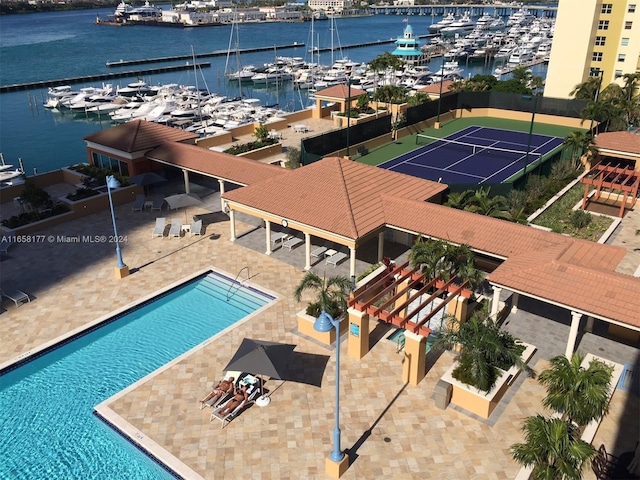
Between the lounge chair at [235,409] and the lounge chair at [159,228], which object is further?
the lounge chair at [159,228]

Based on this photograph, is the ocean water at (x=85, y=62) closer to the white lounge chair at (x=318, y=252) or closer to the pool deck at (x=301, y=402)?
the pool deck at (x=301, y=402)

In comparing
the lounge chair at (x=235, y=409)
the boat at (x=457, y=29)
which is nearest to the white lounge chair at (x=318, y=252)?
the lounge chair at (x=235, y=409)

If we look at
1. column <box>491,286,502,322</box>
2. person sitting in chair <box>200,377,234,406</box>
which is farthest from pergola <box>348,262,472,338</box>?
person sitting in chair <box>200,377,234,406</box>

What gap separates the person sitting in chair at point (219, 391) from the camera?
17.6 m

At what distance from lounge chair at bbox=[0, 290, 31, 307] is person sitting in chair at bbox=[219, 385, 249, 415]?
1209 cm

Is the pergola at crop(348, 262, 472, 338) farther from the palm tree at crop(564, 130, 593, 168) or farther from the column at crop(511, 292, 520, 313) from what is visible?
the palm tree at crop(564, 130, 593, 168)

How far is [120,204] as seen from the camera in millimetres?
34875

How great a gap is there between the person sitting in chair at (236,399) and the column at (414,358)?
18.2 ft

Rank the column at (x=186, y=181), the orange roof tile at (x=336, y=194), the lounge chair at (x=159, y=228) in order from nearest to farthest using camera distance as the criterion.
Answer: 1. the orange roof tile at (x=336, y=194)
2. the lounge chair at (x=159, y=228)
3. the column at (x=186, y=181)

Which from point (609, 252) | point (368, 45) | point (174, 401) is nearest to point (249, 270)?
point (174, 401)

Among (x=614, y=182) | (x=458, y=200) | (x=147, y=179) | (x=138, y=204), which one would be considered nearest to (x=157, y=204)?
(x=138, y=204)

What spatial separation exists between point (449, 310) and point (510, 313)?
3.02m

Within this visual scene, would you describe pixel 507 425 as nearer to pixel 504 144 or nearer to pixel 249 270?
pixel 249 270

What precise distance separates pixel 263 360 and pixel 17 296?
13.1m
